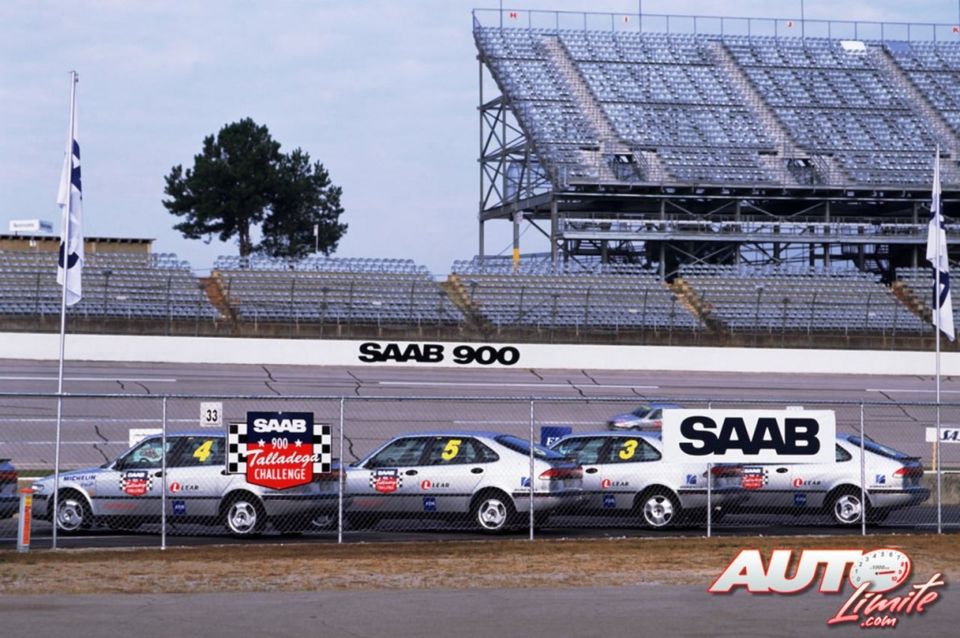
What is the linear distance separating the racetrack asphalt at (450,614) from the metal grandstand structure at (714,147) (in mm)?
42111

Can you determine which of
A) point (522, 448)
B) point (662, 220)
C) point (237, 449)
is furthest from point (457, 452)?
point (662, 220)

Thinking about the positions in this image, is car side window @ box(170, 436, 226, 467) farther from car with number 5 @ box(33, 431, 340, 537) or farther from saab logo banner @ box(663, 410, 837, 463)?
saab logo banner @ box(663, 410, 837, 463)

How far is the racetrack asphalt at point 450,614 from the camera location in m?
12.3

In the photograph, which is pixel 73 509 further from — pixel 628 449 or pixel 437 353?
pixel 437 353

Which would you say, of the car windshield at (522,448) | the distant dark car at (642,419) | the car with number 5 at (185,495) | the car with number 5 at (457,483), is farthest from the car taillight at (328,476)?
the distant dark car at (642,419)

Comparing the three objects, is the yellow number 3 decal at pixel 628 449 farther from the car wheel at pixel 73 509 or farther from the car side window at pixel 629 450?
the car wheel at pixel 73 509

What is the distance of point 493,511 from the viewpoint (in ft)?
65.5

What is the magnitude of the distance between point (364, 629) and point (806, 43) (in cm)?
5966

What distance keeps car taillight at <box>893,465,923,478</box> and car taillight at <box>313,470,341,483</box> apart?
8196 millimetres

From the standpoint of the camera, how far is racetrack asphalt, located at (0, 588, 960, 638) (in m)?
12.3

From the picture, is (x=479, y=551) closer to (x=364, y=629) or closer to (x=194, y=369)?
(x=364, y=629)

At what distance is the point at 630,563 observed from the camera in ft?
55.7

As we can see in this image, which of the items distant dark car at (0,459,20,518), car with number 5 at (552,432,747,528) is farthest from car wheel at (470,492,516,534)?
distant dark car at (0,459,20,518)

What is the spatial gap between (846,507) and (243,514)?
870 cm
